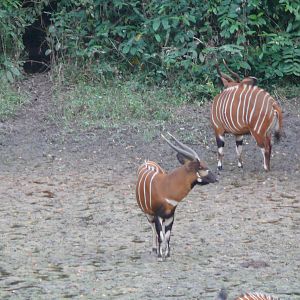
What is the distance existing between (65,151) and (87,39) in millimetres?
3421

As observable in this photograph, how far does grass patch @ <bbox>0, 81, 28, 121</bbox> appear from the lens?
1259cm

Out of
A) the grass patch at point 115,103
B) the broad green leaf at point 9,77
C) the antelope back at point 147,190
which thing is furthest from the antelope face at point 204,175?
the broad green leaf at point 9,77

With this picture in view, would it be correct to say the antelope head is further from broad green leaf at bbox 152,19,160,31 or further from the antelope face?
broad green leaf at bbox 152,19,160,31

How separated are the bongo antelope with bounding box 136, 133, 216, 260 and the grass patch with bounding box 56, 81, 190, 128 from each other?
4.79 metres

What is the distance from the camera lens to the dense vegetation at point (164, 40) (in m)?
13.4

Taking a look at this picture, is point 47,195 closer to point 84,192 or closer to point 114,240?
point 84,192

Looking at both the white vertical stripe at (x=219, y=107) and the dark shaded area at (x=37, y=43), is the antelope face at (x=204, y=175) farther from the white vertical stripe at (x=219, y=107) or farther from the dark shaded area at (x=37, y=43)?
the dark shaded area at (x=37, y=43)

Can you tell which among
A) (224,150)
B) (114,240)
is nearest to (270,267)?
(114,240)

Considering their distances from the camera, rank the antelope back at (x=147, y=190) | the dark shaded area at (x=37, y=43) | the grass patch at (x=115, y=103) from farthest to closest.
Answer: the dark shaded area at (x=37, y=43) → the grass patch at (x=115, y=103) → the antelope back at (x=147, y=190)

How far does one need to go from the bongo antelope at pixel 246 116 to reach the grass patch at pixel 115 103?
1809mm

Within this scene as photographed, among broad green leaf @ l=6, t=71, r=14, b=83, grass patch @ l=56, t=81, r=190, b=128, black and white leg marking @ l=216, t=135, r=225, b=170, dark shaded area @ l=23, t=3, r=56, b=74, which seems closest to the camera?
black and white leg marking @ l=216, t=135, r=225, b=170

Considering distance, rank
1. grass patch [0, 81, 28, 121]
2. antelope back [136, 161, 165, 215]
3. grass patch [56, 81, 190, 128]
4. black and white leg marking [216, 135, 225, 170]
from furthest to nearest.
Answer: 1. grass patch [0, 81, 28, 121]
2. grass patch [56, 81, 190, 128]
3. black and white leg marking [216, 135, 225, 170]
4. antelope back [136, 161, 165, 215]

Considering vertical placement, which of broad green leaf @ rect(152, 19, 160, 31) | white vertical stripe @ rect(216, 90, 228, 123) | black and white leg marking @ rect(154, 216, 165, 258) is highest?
black and white leg marking @ rect(154, 216, 165, 258)

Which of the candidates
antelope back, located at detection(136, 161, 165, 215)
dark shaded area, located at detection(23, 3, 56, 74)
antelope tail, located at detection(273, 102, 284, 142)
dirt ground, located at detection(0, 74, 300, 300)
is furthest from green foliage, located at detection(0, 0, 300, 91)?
antelope back, located at detection(136, 161, 165, 215)
